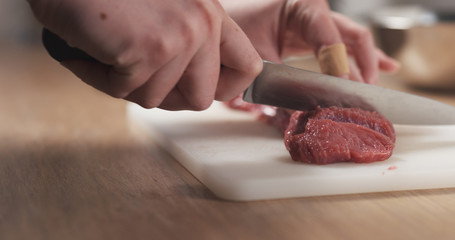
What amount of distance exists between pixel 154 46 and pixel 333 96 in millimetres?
663

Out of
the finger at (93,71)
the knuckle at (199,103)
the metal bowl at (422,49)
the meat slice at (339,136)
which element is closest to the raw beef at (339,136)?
the meat slice at (339,136)

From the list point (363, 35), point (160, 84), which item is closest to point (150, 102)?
point (160, 84)

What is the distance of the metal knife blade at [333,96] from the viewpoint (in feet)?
4.94

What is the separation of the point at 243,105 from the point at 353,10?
3.19m

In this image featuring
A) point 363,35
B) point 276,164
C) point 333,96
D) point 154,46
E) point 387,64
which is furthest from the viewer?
point 387,64

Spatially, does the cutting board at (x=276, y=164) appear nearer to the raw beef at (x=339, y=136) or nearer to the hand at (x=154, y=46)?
the raw beef at (x=339, y=136)

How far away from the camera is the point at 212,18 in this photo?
1.16 meters

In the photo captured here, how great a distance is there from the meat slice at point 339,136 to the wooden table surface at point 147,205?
14 centimetres

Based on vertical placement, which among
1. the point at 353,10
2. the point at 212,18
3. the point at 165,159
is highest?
the point at 212,18

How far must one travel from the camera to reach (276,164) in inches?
52.9

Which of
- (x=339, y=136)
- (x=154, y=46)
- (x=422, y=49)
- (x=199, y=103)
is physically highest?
(x=154, y=46)

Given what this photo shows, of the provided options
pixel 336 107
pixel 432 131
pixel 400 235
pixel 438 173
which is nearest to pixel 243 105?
pixel 336 107

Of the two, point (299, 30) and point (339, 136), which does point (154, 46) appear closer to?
point (339, 136)

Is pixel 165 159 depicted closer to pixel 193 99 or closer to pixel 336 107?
pixel 193 99
